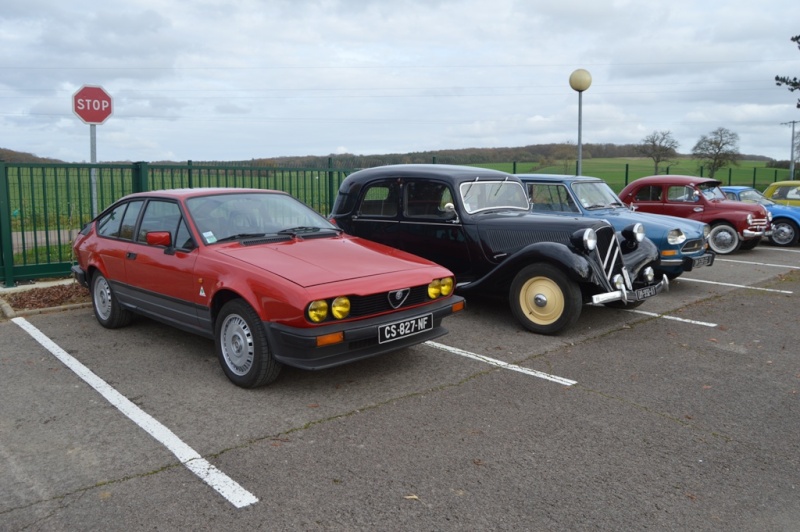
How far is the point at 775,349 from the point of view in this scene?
6262mm

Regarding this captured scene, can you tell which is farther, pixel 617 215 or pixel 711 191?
pixel 711 191

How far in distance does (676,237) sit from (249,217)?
21.6ft

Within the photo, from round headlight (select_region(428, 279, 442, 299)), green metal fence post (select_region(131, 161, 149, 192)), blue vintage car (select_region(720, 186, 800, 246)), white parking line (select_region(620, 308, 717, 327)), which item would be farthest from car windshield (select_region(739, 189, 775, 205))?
green metal fence post (select_region(131, 161, 149, 192))

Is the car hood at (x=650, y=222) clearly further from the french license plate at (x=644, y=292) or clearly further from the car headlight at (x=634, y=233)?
the french license plate at (x=644, y=292)

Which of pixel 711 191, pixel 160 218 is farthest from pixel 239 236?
pixel 711 191

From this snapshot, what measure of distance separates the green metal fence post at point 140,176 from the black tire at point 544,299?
5995mm


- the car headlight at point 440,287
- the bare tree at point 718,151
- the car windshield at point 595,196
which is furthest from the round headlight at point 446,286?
the bare tree at point 718,151

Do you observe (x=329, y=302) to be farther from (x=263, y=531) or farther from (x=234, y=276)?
(x=263, y=531)

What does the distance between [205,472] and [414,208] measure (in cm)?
486

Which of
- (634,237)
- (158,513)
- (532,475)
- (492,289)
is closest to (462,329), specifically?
(492,289)

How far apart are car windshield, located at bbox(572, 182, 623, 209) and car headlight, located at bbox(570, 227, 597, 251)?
3.32m

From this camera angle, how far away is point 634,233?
789 cm

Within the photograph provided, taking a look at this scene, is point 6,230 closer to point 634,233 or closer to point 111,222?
point 111,222

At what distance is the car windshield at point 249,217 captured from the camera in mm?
5488
